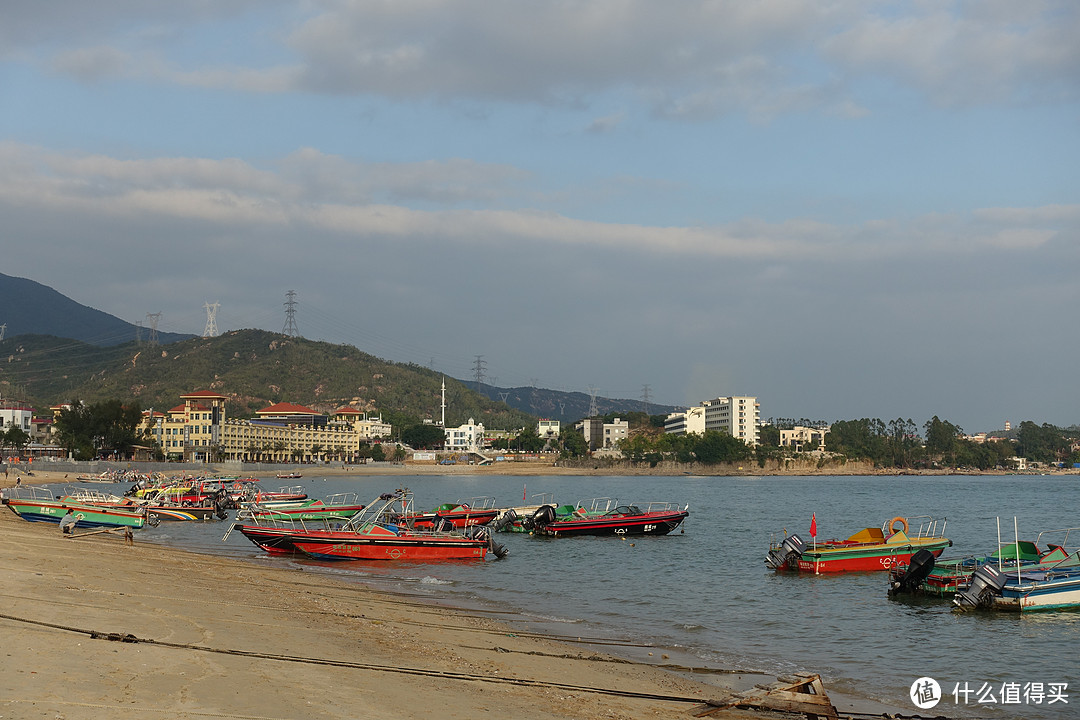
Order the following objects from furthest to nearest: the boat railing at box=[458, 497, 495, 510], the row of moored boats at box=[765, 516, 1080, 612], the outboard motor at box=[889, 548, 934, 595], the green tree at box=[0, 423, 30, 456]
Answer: the green tree at box=[0, 423, 30, 456] < the boat railing at box=[458, 497, 495, 510] < the outboard motor at box=[889, 548, 934, 595] < the row of moored boats at box=[765, 516, 1080, 612]

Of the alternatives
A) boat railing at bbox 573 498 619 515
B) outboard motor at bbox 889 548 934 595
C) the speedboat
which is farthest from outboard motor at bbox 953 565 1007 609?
boat railing at bbox 573 498 619 515

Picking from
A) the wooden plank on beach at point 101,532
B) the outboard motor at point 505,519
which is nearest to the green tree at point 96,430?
the outboard motor at point 505,519

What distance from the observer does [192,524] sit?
52719 millimetres

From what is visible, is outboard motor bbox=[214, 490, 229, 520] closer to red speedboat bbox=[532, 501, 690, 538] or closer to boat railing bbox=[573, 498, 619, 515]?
red speedboat bbox=[532, 501, 690, 538]

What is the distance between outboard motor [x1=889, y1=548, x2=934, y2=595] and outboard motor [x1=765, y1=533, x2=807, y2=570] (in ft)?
18.6

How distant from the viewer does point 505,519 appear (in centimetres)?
5159

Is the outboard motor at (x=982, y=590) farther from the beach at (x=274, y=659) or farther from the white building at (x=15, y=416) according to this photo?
the white building at (x=15, y=416)

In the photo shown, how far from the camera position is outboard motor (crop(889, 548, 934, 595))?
2798 centimetres

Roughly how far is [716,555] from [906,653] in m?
22.1

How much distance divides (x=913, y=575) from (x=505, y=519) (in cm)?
2724

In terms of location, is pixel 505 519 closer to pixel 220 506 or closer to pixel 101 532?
pixel 220 506

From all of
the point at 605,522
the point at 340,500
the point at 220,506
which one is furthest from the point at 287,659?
the point at 340,500

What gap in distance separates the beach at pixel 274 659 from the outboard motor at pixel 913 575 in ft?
42.9

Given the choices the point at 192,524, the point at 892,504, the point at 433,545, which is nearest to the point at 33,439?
the point at 192,524
